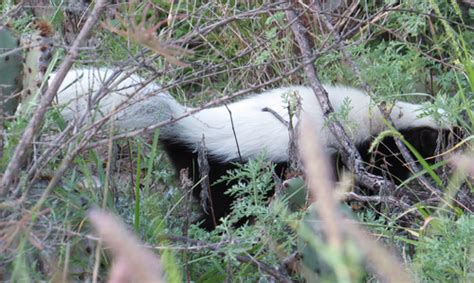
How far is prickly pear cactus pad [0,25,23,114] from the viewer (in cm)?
259

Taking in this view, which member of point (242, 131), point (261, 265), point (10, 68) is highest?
point (10, 68)

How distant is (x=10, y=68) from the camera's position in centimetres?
267

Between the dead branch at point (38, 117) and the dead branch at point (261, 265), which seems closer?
the dead branch at point (38, 117)

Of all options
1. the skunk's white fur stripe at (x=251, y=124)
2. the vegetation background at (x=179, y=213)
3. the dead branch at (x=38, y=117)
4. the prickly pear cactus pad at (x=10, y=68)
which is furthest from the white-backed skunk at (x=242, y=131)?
the dead branch at (x=38, y=117)

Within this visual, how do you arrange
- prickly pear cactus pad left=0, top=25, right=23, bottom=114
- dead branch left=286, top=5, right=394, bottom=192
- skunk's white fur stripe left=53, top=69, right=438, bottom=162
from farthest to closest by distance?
skunk's white fur stripe left=53, top=69, right=438, bottom=162 < dead branch left=286, top=5, right=394, bottom=192 < prickly pear cactus pad left=0, top=25, right=23, bottom=114

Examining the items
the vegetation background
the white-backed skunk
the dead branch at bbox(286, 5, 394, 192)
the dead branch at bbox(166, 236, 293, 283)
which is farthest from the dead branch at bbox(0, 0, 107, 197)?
the white-backed skunk

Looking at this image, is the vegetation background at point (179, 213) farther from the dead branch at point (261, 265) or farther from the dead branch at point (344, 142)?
the dead branch at point (344, 142)

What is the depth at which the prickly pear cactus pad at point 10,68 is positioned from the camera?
102 inches

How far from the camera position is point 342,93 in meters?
4.27

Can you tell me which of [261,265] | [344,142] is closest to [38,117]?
[261,265]

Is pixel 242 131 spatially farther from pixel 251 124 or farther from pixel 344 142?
pixel 344 142

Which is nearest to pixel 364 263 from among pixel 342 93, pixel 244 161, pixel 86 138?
pixel 86 138

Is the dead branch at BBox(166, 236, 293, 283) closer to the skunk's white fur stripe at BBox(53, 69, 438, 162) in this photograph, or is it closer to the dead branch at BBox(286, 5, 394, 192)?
the dead branch at BBox(286, 5, 394, 192)

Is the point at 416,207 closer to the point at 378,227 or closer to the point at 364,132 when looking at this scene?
the point at 378,227
